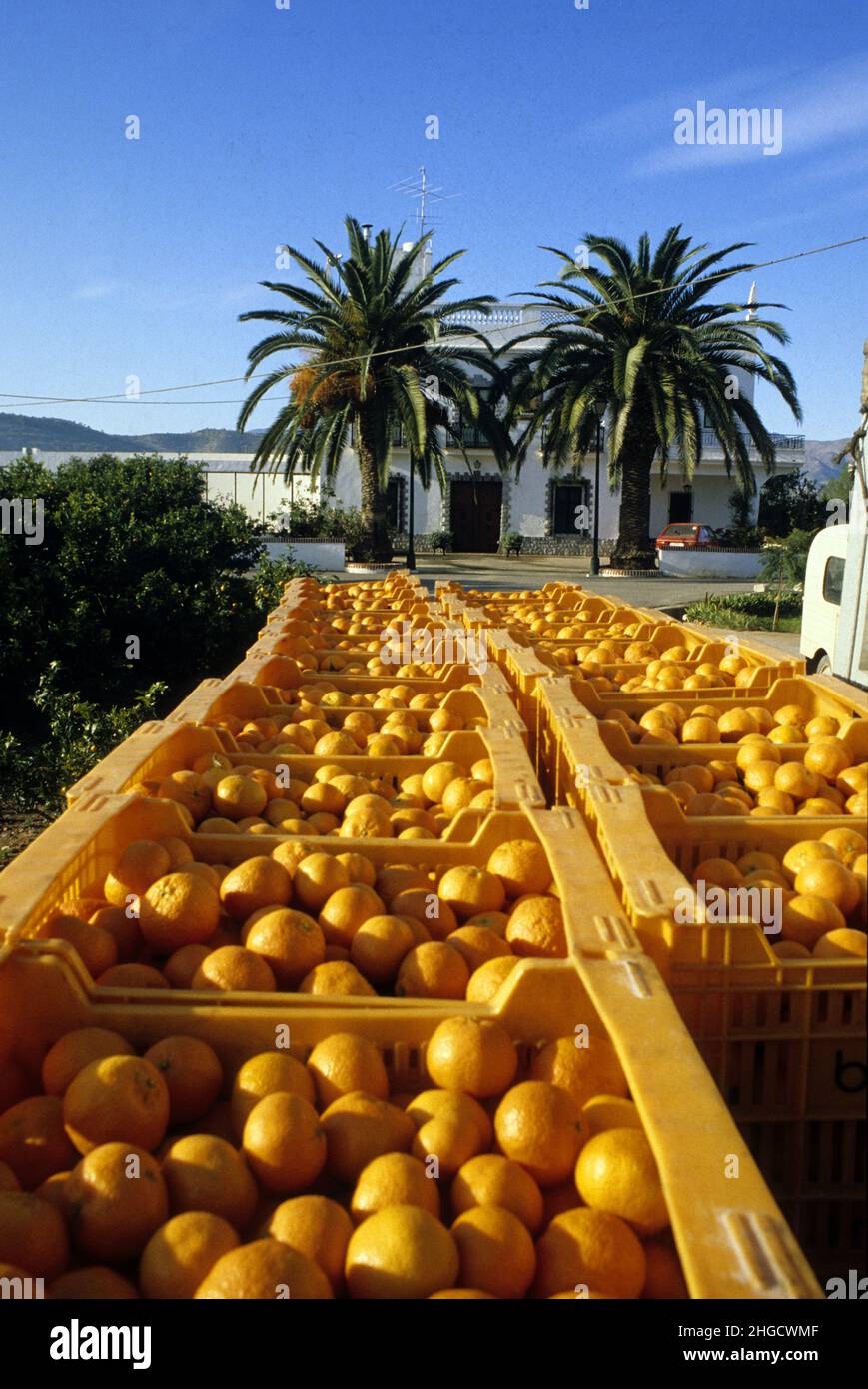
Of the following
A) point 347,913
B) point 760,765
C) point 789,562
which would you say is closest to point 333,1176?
point 347,913

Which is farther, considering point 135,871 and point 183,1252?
Answer: point 135,871

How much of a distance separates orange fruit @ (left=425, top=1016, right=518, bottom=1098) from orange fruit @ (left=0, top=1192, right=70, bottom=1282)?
658 millimetres

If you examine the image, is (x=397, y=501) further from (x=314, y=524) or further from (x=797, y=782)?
(x=797, y=782)

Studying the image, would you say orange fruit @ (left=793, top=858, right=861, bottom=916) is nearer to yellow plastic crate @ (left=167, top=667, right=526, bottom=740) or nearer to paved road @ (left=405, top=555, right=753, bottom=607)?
yellow plastic crate @ (left=167, top=667, right=526, bottom=740)

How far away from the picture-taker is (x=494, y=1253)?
4.92 ft

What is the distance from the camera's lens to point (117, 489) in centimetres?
1221

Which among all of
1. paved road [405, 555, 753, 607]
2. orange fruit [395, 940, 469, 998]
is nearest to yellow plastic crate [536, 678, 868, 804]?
orange fruit [395, 940, 469, 998]

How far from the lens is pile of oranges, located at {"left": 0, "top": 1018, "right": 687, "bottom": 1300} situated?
147 cm

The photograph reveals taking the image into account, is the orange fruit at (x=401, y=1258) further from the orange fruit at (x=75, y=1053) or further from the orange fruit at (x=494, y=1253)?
the orange fruit at (x=75, y=1053)

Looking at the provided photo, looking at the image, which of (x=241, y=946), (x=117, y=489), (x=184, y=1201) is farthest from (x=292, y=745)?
(x=117, y=489)

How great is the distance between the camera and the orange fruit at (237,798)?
3.18 metres

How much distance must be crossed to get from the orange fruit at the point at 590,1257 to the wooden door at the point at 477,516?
35.6m

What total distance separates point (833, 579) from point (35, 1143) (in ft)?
27.9
